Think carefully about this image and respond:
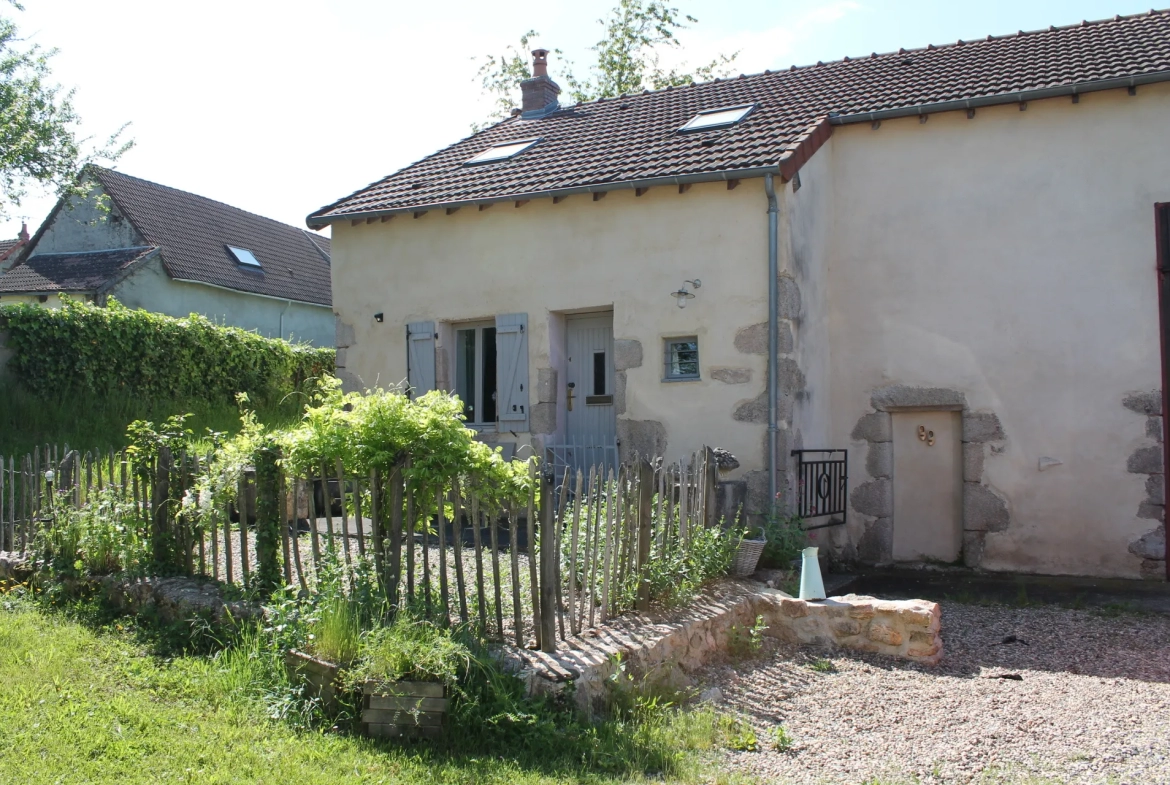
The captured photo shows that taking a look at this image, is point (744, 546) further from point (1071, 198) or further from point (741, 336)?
point (1071, 198)

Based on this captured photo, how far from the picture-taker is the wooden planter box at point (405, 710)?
444cm

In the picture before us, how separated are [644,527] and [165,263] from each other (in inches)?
600

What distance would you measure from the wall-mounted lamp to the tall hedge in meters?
7.81

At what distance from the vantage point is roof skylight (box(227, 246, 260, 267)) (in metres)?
20.8

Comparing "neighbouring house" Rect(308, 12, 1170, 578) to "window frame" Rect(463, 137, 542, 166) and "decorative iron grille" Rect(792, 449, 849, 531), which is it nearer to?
"decorative iron grille" Rect(792, 449, 849, 531)

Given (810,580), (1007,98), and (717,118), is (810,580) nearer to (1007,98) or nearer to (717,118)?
(1007,98)

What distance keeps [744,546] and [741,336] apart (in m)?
2.72

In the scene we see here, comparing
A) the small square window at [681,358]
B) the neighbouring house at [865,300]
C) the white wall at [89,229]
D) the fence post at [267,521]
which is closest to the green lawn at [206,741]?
the fence post at [267,521]

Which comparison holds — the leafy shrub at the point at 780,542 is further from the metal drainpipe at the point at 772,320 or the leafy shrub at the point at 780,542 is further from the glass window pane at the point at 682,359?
the glass window pane at the point at 682,359

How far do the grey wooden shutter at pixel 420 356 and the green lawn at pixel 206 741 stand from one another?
5.83m

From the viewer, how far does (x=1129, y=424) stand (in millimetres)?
9109

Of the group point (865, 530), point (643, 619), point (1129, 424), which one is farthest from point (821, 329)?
point (643, 619)

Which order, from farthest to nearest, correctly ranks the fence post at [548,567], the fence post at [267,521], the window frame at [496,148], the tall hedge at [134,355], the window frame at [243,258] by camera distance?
1. the window frame at [243,258]
2. the tall hedge at [134,355]
3. the window frame at [496,148]
4. the fence post at [267,521]
5. the fence post at [548,567]

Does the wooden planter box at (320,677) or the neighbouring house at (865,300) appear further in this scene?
the neighbouring house at (865,300)
